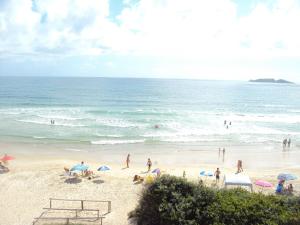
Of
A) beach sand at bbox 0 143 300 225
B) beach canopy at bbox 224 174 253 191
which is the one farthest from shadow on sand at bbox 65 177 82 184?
beach canopy at bbox 224 174 253 191

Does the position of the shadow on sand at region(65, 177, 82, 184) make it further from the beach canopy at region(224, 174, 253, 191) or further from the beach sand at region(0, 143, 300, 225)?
the beach canopy at region(224, 174, 253, 191)

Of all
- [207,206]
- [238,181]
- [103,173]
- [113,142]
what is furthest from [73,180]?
[113,142]

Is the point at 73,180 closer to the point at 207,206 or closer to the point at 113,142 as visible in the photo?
the point at 207,206

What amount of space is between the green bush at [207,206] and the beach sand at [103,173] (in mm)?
2720

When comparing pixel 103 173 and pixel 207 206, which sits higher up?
pixel 207 206

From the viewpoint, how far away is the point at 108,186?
68.2 feet

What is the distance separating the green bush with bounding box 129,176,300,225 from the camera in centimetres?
1148

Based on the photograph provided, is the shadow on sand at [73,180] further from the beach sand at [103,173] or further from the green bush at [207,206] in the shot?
the green bush at [207,206]

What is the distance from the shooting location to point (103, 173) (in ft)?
78.2

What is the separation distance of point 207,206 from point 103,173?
1275cm

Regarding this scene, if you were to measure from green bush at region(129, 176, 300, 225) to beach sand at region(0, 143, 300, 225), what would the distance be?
272 cm

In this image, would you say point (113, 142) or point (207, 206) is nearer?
point (207, 206)

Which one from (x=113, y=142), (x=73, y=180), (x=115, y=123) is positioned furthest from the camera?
(x=115, y=123)

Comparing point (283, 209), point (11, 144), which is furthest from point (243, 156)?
point (11, 144)
